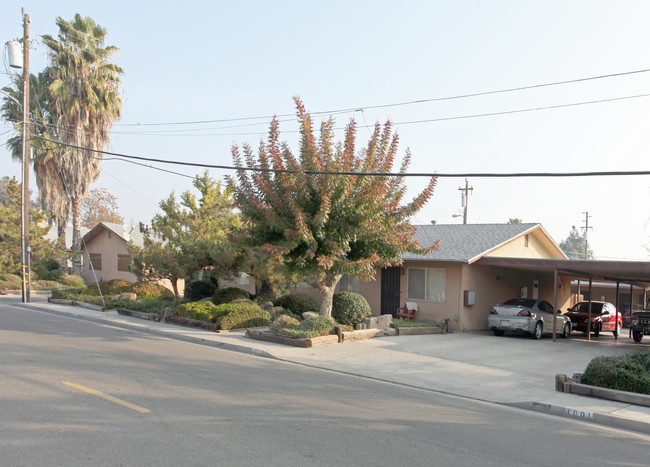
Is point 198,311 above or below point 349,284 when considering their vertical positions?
below

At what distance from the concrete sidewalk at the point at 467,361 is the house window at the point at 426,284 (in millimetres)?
2091

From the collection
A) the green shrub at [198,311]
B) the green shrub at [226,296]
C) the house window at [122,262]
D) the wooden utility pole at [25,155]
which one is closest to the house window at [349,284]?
the green shrub at [226,296]

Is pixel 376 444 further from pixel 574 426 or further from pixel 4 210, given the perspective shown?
pixel 4 210

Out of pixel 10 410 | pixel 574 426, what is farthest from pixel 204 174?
pixel 574 426

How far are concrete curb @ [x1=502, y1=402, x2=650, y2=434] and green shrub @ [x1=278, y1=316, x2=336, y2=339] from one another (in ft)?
21.8

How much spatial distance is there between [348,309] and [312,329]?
8.84 ft

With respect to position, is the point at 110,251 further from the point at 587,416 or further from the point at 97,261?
the point at 587,416

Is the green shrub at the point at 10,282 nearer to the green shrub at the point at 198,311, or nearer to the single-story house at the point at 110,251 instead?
the single-story house at the point at 110,251

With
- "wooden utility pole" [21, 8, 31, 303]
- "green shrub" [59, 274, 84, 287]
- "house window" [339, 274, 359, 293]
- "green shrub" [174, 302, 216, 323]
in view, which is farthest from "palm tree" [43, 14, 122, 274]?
"house window" [339, 274, 359, 293]

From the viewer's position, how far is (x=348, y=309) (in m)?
17.3

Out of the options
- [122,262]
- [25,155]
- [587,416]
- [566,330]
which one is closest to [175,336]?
[587,416]

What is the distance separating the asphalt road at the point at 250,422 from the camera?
549 cm

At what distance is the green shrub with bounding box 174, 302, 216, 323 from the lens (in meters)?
17.3

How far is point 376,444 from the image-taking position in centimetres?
607
